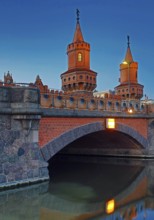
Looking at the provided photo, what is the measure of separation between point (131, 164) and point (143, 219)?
39.0 ft

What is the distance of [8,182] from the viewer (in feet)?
38.6

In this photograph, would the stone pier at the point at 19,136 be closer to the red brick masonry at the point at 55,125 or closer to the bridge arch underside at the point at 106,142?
the red brick masonry at the point at 55,125

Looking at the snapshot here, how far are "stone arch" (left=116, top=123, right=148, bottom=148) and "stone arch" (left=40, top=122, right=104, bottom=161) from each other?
10.9 ft

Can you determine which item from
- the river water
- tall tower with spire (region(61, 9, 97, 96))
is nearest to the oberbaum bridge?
the river water


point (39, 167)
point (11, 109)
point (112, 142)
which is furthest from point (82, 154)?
point (11, 109)

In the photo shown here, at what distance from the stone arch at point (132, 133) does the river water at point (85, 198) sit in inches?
130

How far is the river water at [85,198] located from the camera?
1004cm

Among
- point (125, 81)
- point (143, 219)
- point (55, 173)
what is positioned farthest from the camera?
point (125, 81)

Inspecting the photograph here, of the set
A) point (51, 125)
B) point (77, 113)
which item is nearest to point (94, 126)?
point (77, 113)

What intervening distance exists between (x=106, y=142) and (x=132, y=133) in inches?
176

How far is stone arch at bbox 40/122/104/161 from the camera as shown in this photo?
13609 mm

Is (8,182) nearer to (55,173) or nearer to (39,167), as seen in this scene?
Answer: (39,167)

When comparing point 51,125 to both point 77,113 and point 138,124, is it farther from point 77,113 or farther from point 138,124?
point 138,124

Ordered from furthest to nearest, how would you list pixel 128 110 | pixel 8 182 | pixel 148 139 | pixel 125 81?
pixel 125 81, pixel 148 139, pixel 128 110, pixel 8 182
